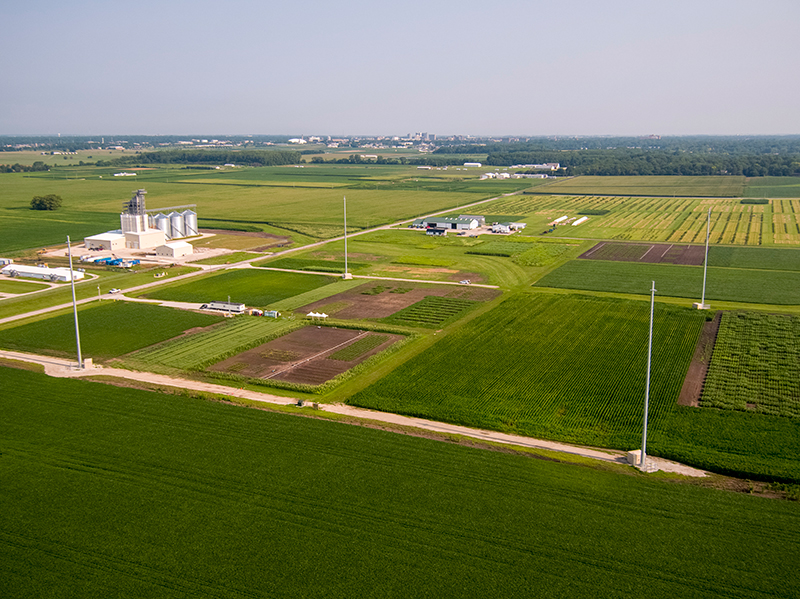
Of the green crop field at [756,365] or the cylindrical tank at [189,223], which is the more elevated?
the cylindrical tank at [189,223]

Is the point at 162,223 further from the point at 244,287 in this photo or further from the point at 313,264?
the point at 244,287

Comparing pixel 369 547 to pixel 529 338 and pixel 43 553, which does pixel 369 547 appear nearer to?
pixel 43 553

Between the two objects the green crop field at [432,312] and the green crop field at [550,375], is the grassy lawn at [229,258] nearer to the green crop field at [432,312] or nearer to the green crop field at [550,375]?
the green crop field at [432,312]

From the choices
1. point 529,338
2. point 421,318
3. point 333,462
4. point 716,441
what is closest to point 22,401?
point 333,462

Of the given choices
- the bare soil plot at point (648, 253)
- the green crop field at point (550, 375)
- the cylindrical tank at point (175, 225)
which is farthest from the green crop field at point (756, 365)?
the cylindrical tank at point (175, 225)

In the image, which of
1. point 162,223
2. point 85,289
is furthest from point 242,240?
point 85,289

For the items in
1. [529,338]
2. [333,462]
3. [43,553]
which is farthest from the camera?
[529,338]

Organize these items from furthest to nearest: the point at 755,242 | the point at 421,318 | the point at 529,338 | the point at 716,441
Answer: the point at 755,242, the point at 421,318, the point at 529,338, the point at 716,441
